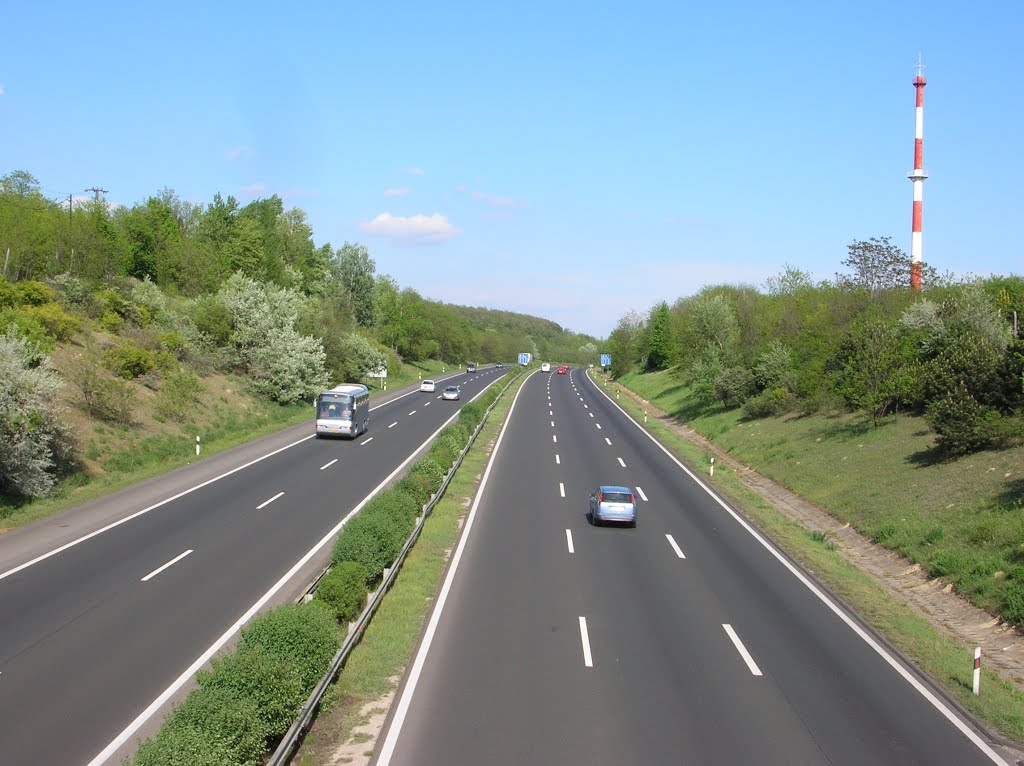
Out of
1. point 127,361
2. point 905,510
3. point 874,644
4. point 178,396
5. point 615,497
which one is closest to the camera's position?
point 874,644

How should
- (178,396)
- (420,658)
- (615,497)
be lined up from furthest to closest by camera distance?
(178,396) < (615,497) < (420,658)

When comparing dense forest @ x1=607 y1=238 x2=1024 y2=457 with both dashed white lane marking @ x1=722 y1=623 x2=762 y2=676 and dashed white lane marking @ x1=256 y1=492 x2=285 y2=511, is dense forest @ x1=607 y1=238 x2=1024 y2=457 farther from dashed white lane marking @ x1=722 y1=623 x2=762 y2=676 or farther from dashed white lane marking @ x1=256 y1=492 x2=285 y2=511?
dashed white lane marking @ x1=256 y1=492 x2=285 y2=511

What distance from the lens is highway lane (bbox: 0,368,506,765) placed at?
11539mm

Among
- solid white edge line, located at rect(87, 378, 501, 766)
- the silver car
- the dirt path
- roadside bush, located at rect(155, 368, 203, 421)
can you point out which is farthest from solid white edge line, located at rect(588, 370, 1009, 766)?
roadside bush, located at rect(155, 368, 203, 421)

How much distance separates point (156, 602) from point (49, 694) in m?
4.53

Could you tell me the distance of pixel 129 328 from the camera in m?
48.1

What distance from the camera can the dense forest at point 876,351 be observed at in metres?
29.3

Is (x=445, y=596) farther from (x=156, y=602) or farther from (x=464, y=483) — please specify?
(x=464, y=483)

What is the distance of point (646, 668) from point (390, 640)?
4418 mm

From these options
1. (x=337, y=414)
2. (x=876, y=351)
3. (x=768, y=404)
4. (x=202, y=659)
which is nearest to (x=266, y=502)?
(x=202, y=659)

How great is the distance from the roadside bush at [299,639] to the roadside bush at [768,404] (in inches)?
1598

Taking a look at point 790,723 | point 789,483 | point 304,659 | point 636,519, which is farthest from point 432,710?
point 789,483

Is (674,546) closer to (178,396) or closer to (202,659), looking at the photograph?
(202,659)

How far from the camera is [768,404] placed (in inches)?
1955
